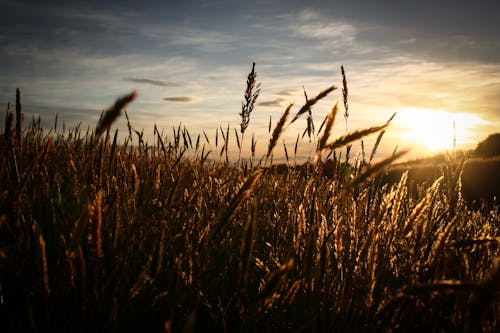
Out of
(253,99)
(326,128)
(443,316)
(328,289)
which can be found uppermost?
(253,99)

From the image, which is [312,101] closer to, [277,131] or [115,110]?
[277,131]

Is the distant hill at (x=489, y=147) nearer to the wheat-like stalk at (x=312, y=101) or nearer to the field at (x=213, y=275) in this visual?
the field at (x=213, y=275)

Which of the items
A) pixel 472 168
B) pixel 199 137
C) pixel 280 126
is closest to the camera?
pixel 280 126

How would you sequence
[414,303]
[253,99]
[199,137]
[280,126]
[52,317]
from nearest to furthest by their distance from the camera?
[52,317] < [414,303] < [280,126] < [253,99] < [199,137]

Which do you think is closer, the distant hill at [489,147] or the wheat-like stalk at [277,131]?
the wheat-like stalk at [277,131]

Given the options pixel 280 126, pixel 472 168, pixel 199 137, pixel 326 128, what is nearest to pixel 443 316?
pixel 326 128

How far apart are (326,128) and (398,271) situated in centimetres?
94

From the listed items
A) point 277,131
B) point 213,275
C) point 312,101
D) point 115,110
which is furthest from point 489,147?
point 115,110

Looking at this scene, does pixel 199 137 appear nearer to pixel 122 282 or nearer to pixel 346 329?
pixel 122 282

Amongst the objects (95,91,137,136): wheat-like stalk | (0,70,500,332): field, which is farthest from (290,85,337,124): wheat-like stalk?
(95,91,137,136): wheat-like stalk

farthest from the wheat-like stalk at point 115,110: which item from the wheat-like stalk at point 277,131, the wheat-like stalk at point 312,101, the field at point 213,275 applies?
the wheat-like stalk at point 312,101

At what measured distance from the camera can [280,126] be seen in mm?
1851

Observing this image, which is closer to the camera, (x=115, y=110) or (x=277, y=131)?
(x=115, y=110)

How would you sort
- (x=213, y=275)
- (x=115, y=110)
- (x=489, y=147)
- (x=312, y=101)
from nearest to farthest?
(x=115, y=110), (x=213, y=275), (x=312, y=101), (x=489, y=147)
